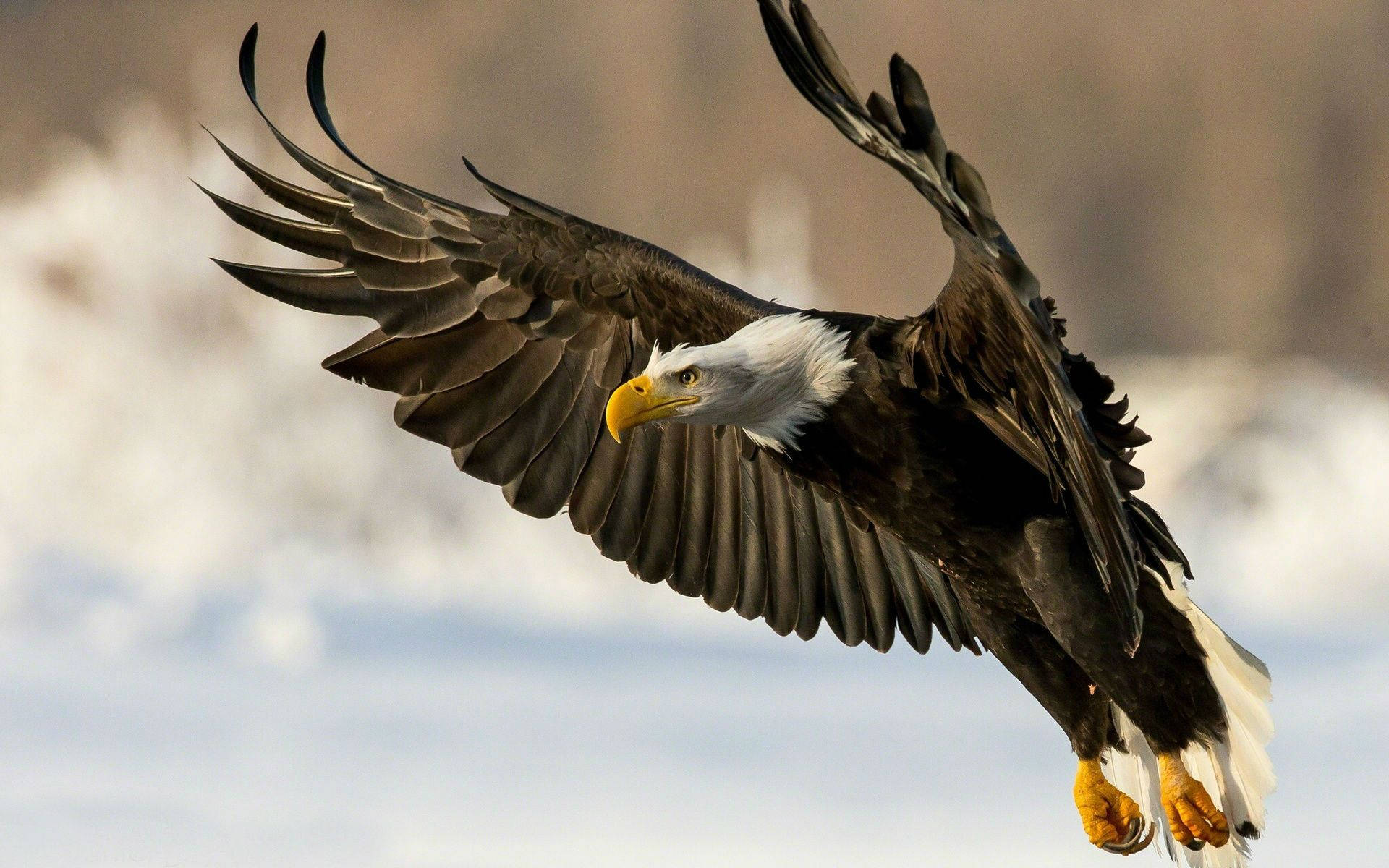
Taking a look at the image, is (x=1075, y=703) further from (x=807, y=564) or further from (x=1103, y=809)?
(x=807, y=564)

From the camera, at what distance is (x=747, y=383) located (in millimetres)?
3506

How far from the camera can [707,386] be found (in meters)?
3.52

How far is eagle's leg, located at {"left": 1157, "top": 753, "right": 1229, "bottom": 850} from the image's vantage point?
3635 millimetres

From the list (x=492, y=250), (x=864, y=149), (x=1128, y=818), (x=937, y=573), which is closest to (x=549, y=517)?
(x=492, y=250)

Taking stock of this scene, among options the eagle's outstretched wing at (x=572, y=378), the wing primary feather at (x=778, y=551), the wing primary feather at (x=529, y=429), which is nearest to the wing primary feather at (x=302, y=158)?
the eagle's outstretched wing at (x=572, y=378)

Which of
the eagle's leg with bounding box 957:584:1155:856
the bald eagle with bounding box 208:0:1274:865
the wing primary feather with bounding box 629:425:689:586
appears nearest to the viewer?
the bald eagle with bounding box 208:0:1274:865

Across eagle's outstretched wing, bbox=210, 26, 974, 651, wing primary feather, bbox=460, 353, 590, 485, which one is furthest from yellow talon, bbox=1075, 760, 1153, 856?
wing primary feather, bbox=460, 353, 590, 485

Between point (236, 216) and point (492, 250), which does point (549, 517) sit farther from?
point (236, 216)

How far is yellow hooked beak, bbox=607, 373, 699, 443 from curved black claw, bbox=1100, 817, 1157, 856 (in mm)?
1646

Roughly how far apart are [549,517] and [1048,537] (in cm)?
154

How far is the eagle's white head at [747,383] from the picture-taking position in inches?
137

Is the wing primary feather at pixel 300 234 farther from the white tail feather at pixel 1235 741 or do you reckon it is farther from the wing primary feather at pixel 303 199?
the white tail feather at pixel 1235 741

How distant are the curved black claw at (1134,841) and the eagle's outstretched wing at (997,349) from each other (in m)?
0.78

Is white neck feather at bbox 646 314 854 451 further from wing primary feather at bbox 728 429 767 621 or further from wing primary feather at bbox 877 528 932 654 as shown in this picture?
wing primary feather at bbox 877 528 932 654
